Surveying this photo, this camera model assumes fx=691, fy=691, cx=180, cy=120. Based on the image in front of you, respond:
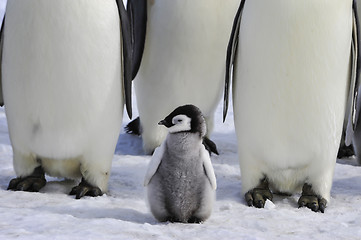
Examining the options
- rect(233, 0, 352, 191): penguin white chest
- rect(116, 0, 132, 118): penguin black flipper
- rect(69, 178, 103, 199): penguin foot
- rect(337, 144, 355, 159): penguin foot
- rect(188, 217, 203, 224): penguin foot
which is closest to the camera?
rect(188, 217, 203, 224): penguin foot

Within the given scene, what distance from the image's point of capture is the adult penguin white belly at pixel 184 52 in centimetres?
450

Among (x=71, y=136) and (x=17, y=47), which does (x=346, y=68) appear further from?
(x=17, y=47)

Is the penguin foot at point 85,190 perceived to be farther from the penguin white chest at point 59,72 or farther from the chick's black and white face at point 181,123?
the chick's black and white face at point 181,123

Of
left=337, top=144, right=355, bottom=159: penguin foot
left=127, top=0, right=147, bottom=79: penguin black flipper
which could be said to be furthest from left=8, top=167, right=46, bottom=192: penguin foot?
left=337, top=144, right=355, bottom=159: penguin foot

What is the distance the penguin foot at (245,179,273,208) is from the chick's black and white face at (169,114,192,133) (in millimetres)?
860

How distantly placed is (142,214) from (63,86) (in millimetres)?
790

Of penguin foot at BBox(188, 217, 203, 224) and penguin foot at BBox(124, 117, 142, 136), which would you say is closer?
penguin foot at BBox(188, 217, 203, 224)

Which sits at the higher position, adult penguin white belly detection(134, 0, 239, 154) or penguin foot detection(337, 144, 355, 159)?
adult penguin white belly detection(134, 0, 239, 154)

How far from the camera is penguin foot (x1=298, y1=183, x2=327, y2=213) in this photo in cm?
347

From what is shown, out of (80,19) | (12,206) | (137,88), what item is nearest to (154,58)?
(137,88)

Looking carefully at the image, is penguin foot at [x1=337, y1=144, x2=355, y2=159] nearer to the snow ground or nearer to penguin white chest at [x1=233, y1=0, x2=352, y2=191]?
the snow ground

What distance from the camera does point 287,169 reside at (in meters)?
3.61

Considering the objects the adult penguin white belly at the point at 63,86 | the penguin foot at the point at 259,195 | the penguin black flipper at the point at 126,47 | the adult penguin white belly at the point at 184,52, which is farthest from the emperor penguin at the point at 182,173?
the adult penguin white belly at the point at 184,52

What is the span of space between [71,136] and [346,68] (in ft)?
4.75
